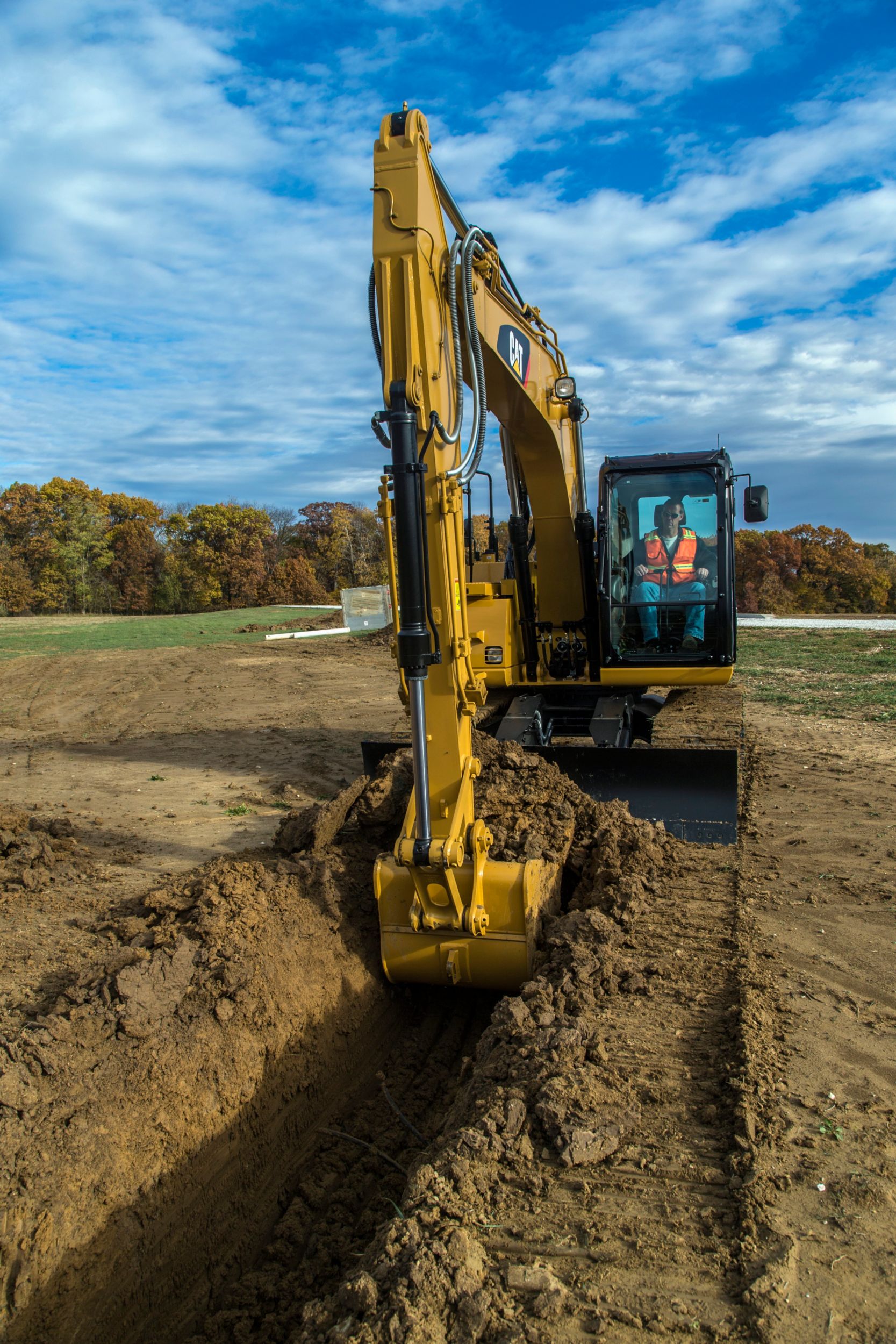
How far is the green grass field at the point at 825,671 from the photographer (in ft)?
39.5

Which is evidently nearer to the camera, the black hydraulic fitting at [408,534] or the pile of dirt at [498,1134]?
A: the pile of dirt at [498,1134]

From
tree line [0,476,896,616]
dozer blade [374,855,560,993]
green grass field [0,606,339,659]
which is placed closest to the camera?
dozer blade [374,855,560,993]

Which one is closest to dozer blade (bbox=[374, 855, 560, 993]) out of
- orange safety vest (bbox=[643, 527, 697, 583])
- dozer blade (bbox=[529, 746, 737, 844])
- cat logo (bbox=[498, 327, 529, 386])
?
dozer blade (bbox=[529, 746, 737, 844])

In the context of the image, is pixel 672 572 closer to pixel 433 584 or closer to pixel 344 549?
pixel 433 584

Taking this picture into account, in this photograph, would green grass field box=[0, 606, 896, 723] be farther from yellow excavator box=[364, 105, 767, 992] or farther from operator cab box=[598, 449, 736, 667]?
operator cab box=[598, 449, 736, 667]

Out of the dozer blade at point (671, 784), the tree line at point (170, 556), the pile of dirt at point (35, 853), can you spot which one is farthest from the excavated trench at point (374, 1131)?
the tree line at point (170, 556)

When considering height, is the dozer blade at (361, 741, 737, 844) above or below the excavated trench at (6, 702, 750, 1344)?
above

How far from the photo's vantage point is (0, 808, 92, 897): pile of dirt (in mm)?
5688

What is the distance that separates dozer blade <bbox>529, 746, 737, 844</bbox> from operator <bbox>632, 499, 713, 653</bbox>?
5.16 feet

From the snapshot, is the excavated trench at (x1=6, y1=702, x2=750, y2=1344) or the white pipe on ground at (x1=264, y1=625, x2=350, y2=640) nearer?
the excavated trench at (x1=6, y1=702, x2=750, y2=1344)

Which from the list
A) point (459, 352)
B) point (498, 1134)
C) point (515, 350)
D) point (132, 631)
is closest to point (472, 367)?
point (459, 352)

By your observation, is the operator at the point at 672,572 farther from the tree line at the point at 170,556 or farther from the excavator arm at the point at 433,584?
the tree line at the point at 170,556

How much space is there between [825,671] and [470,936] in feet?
44.8

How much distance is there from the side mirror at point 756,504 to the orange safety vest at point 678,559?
46 centimetres
